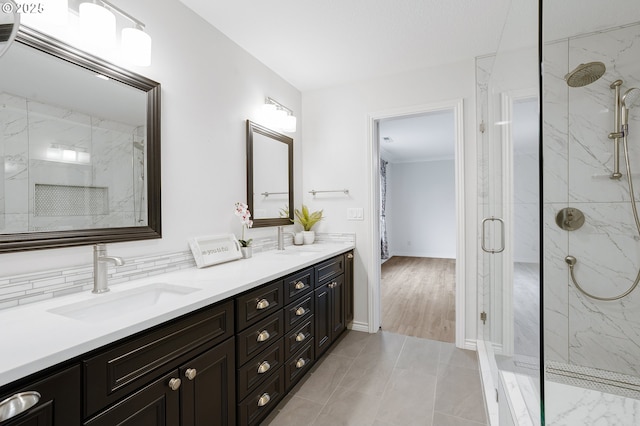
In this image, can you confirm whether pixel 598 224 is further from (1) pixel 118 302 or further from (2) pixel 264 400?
(1) pixel 118 302

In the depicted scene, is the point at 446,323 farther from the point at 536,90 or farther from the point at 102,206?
the point at 102,206

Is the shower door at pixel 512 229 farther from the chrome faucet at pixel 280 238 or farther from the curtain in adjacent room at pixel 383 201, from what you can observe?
the curtain in adjacent room at pixel 383 201

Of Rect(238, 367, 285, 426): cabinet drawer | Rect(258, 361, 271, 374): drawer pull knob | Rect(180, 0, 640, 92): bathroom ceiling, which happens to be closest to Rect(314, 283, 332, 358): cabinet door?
Rect(238, 367, 285, 426): cabinet drawer

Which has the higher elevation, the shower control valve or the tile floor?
the shower control valve

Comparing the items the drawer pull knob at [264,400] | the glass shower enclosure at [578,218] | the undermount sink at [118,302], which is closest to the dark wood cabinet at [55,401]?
the undermount sink at [118,302]

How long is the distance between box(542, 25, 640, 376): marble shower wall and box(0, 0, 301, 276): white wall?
1.91m

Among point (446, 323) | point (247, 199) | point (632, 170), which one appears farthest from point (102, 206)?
point (446, 323)

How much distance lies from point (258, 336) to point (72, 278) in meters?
0.85

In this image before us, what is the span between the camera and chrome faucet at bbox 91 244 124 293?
4.19 ft

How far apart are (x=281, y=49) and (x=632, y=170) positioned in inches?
90.8

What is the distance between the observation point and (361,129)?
9.43ft

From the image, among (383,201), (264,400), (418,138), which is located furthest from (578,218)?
(383,201)

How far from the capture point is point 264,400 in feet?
5.10

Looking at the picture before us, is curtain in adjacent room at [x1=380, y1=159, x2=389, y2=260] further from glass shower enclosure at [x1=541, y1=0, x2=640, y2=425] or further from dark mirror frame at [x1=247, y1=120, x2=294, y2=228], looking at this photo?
glass shower enclosure at [x1=541, y1=0, x2=640, y2=425]
